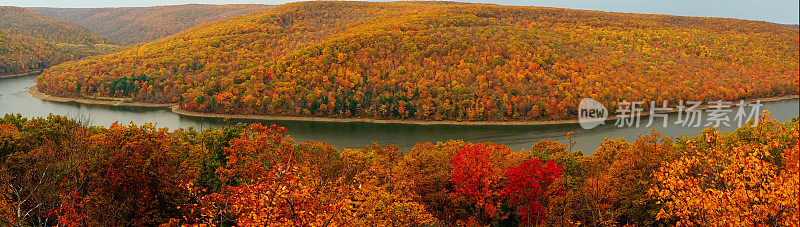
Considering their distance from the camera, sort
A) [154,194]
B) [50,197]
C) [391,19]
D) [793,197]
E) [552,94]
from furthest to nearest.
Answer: [391,19] → [552,94] → [154,194] → [50,197] → [793,197]

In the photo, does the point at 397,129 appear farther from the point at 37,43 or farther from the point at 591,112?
the point at 37,43

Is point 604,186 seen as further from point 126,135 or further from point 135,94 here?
point 135,94

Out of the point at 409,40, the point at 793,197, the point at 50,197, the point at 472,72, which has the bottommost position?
the point at 50,197

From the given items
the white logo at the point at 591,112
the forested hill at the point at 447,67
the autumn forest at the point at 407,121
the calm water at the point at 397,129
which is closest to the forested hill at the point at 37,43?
the autumn forest at the point at 407,121

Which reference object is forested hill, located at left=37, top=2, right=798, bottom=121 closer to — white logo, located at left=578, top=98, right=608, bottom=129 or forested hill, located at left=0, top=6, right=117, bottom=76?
white logo, located at left=578, top=98, right=608, bottom=129

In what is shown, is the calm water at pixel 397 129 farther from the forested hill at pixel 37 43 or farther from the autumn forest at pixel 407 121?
the forested hill at pixel 37 43

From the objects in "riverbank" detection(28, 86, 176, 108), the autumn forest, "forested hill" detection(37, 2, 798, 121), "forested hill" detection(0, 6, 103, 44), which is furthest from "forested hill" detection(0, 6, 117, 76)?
"riverbank" detection(28, 86, 176, 108)

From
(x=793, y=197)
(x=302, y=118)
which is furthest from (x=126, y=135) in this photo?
(x=302, y=118)
